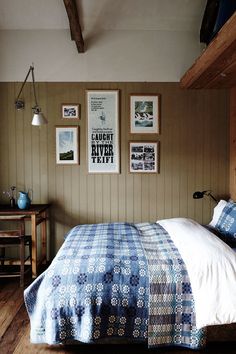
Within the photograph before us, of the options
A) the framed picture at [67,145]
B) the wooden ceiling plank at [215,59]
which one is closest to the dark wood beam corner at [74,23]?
the framed picture at [67,145]

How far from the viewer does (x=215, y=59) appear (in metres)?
2.83

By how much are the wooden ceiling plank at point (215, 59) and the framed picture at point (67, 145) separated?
5.16 ft

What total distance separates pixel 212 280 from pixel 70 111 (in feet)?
9.18

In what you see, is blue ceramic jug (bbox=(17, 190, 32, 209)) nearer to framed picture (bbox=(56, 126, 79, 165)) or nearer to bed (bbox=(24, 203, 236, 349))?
framed picture (bbox=(56, 126, 79, 165))

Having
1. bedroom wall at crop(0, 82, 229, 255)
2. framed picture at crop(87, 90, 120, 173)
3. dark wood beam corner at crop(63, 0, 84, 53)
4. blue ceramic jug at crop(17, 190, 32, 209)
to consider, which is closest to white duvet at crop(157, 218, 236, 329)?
bedroom wall at crop(0, 82, 229, 255)

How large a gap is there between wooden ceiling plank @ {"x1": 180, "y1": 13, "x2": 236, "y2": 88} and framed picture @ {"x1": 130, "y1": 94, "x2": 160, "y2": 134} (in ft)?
1.44

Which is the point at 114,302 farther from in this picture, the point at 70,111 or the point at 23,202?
the point at 70,111

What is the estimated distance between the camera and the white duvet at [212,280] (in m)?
1.88

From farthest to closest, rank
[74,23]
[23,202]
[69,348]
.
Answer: [23,202]
[74,23]
[69,348]

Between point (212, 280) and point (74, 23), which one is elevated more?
point (74, 23)

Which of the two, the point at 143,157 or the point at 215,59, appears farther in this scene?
the point at 143,157

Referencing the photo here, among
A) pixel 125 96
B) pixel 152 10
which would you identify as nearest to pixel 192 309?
pixel 125 96

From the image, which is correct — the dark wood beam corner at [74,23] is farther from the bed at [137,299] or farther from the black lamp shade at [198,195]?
the bed at [137,299]

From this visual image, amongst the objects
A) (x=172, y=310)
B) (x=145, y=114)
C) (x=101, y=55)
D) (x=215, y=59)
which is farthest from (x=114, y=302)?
(x=101, y=55)
